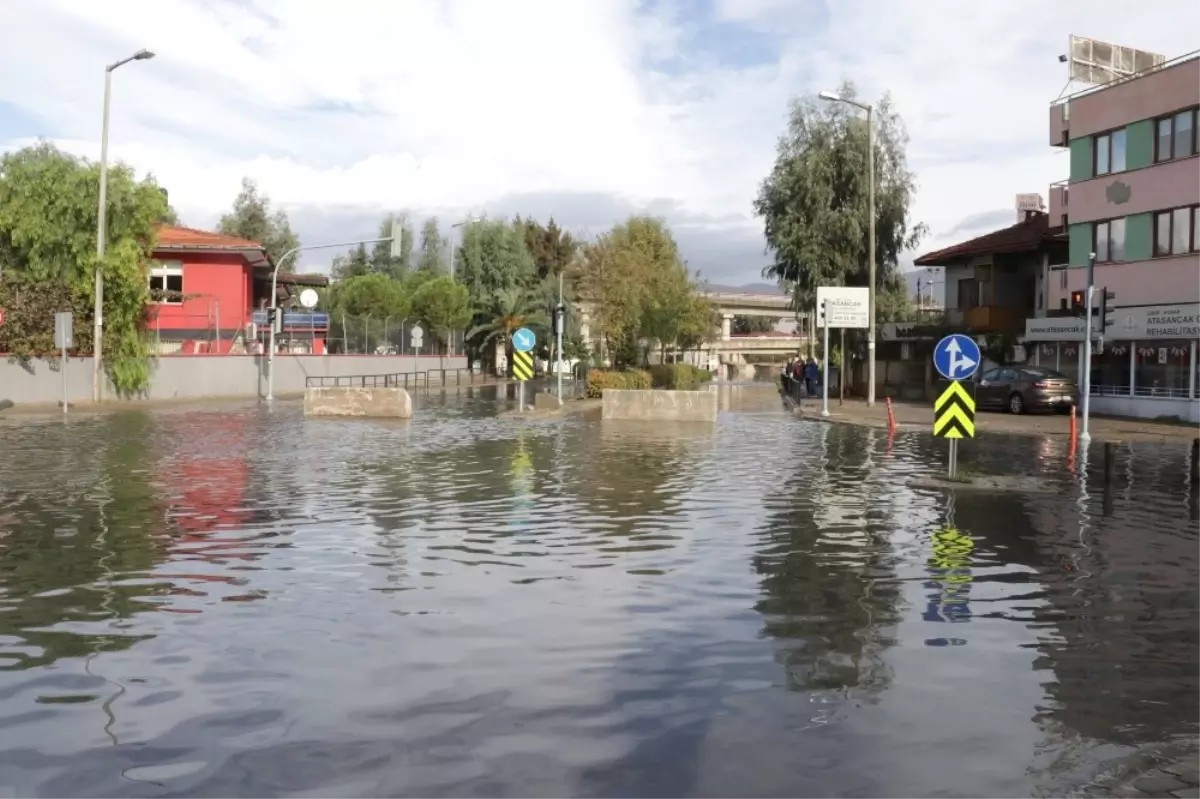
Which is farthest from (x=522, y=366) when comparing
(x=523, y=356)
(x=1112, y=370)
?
(x=1112, y=370)

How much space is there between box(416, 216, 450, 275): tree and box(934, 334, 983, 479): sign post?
90291 millimetres

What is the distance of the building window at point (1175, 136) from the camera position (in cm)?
3531

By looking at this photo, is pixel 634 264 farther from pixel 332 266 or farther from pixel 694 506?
pixel 332 266

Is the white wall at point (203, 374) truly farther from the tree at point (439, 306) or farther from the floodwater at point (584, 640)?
the floodwater at point (584, 640)

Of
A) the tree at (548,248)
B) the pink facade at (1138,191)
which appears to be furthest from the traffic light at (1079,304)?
the tree at (548,248)

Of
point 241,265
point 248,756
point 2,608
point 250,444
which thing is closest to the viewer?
point 248,756

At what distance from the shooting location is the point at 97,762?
17.3 ft

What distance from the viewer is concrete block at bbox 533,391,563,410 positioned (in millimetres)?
37656

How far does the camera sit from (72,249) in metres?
39.6

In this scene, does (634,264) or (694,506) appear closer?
(694,506)

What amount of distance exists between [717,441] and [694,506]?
38.4 ft

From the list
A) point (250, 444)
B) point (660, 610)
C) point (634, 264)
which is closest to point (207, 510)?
point (660, 610)

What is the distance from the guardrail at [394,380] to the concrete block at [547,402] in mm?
12916

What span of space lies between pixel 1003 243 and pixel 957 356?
117 feet
